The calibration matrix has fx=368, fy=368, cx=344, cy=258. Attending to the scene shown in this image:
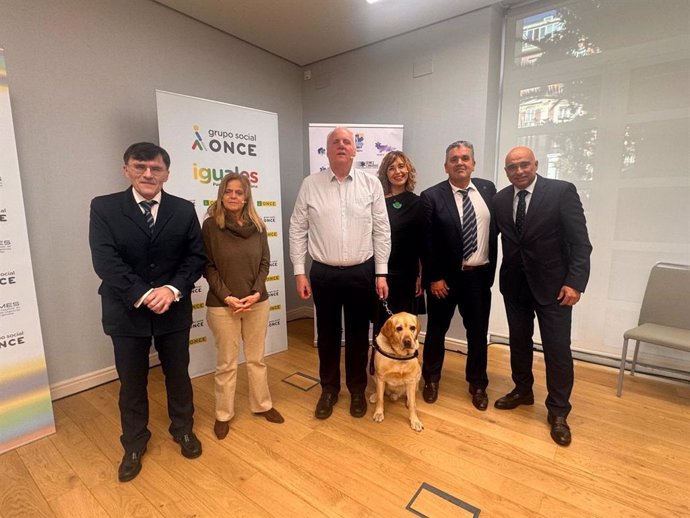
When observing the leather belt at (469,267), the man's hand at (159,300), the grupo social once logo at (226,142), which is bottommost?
the man's hand at (159,300)

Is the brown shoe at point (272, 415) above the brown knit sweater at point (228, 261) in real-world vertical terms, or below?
below

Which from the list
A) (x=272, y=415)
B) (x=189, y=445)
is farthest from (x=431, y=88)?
(x=189, y=445)

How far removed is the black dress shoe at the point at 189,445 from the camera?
210 centimetres

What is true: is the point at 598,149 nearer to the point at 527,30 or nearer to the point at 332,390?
the point at 527,30

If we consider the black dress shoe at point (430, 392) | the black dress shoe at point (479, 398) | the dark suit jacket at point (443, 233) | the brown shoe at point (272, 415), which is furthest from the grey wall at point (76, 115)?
the black dress shoe at point (479, 398)

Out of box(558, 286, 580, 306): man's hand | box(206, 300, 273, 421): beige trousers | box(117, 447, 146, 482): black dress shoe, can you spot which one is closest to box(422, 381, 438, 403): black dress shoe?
box(558, 286, 580, 306): man's hand

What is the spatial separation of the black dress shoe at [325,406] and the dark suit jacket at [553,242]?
4.95 ft

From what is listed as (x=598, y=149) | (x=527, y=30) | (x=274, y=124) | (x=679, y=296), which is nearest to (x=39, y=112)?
(x=274, y=124)

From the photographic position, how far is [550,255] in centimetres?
223

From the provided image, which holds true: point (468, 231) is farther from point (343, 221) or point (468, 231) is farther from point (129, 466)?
point (129, 466)

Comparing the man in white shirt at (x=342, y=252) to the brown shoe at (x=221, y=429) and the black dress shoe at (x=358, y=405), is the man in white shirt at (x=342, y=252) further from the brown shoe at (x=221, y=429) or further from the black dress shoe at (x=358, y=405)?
the brown shoe at (x=221, y=429)

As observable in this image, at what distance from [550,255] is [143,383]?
246 centimetres

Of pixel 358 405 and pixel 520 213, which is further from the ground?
pixel 520 213

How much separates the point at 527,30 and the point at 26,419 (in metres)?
4.86
